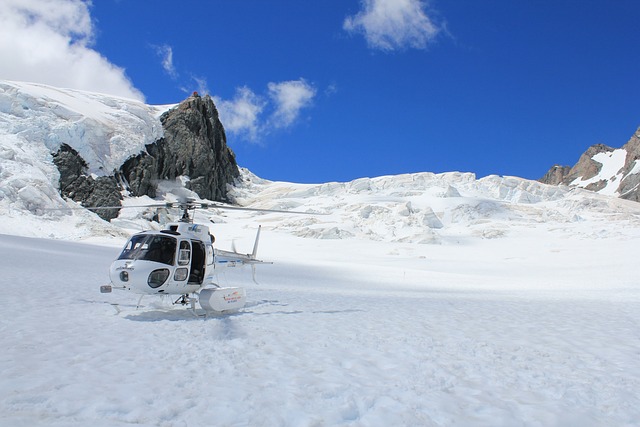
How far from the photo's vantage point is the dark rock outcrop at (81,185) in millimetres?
44312

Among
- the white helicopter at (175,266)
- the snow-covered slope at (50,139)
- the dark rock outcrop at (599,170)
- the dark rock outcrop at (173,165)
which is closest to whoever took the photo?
the white helicopter at (175,266)

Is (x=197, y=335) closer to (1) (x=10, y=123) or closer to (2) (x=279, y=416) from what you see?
(2) (x=279, y=416)

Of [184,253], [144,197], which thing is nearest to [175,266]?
[184,253]

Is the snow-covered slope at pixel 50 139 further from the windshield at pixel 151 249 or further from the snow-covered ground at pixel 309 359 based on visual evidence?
the windshield at pixel 151 249

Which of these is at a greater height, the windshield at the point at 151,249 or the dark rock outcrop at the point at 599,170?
the dark rock outcrop at the point at 599,170

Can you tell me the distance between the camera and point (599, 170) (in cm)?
Result: 17538

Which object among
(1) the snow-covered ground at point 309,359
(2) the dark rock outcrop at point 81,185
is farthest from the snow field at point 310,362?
(2) the dark rock outcrop at point 81,185

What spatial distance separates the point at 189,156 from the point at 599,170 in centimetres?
16685

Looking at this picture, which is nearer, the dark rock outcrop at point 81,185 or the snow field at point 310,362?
the snow field at point 310,362

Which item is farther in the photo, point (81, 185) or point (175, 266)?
point (81, 185)

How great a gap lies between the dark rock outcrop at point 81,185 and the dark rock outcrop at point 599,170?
14238 cm

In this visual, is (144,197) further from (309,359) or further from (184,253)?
(309,359)

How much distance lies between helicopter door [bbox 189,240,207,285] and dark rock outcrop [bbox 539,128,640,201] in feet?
504

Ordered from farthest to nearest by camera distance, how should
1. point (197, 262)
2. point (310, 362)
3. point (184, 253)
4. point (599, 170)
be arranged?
point (599, 170) < point (197, 262) < point (184, 253) < point (310, 362)
